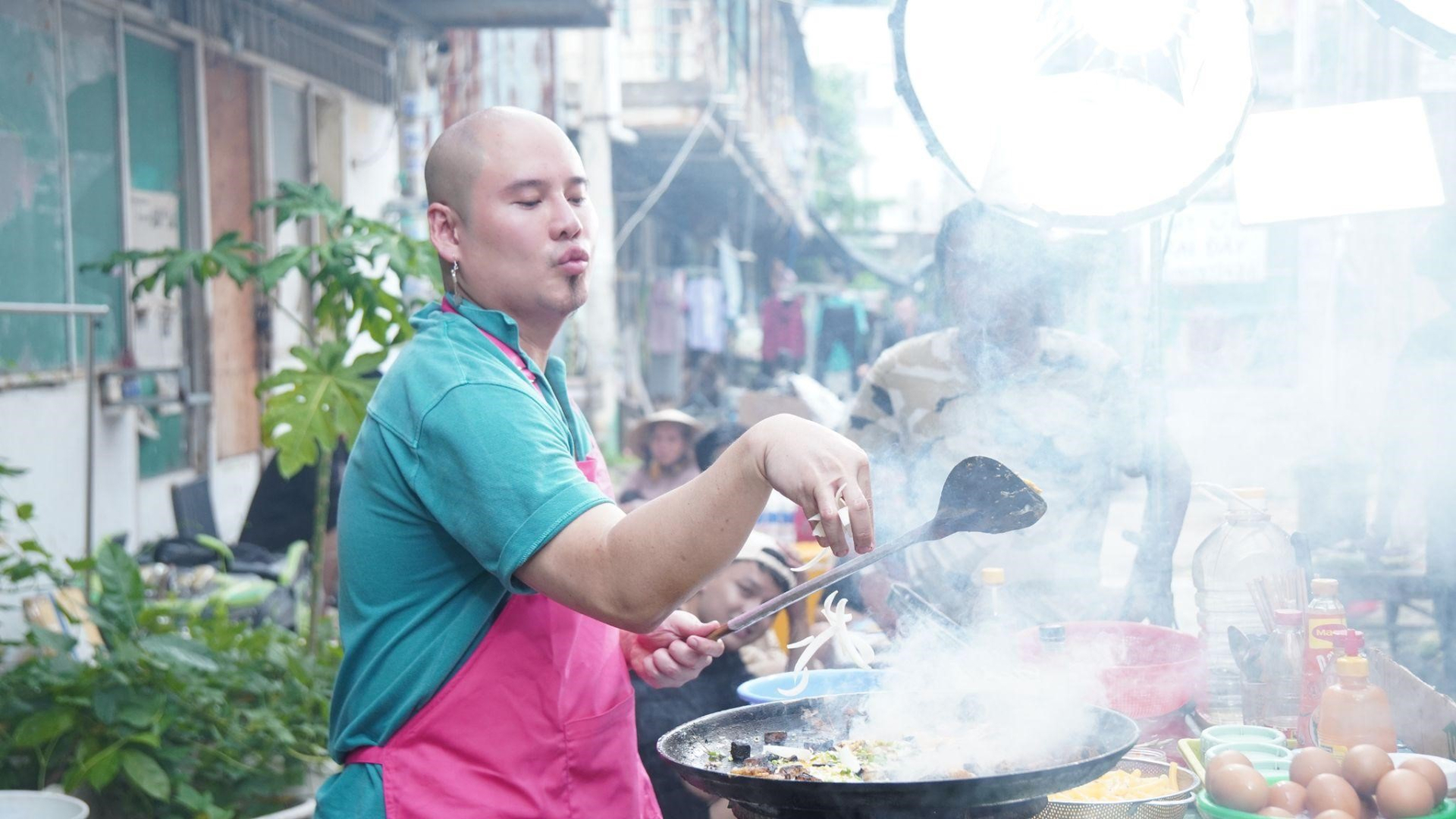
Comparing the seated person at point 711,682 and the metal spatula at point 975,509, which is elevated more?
the metal spatula at point 975,509

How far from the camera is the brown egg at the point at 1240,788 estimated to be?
6.85 ft

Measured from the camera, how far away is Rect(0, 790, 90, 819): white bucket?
11.5 feet

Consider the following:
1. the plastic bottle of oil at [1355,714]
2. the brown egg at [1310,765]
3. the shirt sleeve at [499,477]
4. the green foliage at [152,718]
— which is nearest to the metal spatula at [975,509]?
the shirt sleeve at [499,477]

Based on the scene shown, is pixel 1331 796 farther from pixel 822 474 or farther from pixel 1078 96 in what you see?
pixel 1078 96

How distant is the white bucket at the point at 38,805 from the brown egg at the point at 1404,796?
323 cm

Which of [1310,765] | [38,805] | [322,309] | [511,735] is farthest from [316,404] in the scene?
[1310,765]

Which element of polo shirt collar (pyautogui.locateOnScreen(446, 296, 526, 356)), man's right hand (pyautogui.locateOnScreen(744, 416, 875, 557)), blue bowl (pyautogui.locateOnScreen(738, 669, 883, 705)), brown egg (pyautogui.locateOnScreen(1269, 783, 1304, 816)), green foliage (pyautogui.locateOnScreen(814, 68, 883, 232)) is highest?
green foliage (pyautogui.locateOnScreen(814, 68, 883, 232))

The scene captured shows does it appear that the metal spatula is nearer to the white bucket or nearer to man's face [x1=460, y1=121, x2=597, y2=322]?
man's face [x1=460, y1=121, x2=597, y2=322]

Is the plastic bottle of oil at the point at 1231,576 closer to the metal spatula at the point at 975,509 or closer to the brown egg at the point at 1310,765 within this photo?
the brown egg at the point at 1310,765

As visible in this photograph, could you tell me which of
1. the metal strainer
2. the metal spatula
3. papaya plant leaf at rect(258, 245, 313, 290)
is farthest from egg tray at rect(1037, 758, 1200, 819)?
papaya plant leaf at rect(258, 245, 313, 290)

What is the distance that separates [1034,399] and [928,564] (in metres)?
0.59

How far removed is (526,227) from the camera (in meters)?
2.01

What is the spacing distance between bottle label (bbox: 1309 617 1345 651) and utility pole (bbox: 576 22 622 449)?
1065cm

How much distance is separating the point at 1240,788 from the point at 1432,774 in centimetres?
32
